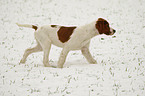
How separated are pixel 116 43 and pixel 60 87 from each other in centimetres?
583

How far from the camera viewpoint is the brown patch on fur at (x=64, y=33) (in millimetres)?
6539

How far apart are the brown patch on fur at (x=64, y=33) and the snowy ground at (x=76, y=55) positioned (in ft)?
2.74

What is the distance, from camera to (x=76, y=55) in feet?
28.8

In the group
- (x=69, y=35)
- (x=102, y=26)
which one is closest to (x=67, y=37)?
(x=69, y=35)

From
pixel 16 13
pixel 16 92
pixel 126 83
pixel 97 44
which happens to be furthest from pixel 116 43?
pixel 16 13

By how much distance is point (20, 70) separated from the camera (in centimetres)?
628

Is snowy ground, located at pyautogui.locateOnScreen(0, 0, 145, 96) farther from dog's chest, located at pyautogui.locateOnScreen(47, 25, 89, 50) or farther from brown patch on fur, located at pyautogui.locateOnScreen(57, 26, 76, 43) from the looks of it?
brown patch on fur, located at pyautogui.locateOnScreen(57, 26, 76, 43)

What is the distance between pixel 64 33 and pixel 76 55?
2339mm

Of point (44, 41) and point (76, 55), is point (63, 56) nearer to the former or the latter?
point (44, 41)

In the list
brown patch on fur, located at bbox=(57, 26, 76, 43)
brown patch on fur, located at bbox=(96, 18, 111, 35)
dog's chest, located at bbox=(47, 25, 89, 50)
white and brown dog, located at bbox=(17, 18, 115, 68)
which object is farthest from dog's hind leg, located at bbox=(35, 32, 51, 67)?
brown patch on fur, located at bbox=(96, 18, 111, 35)

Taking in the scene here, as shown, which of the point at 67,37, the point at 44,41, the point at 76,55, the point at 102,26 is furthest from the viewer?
the point at 76,55

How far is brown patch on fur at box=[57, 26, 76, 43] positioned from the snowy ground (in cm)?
84

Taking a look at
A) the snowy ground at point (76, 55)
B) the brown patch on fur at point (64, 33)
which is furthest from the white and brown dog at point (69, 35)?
the snowy ground at point (76, 55)

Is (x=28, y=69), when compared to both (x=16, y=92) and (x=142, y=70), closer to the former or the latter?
(x=16, y=92)
